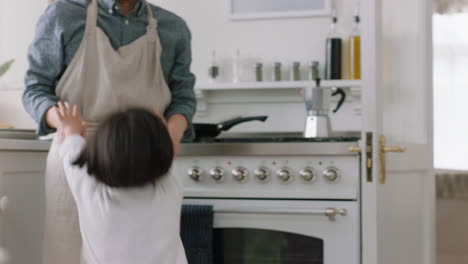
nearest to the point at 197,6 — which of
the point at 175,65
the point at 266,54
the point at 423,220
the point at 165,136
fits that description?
the point at 266,54

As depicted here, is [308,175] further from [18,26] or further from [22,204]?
[18,26]

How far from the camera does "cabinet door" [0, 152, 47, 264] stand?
60.6 inches

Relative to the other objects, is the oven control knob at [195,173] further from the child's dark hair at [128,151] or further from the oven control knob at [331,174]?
the child's dark hair at [128,151]

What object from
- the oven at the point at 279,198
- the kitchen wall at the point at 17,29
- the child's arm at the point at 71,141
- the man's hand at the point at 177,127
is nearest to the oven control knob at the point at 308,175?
the oven at the point at 279,198

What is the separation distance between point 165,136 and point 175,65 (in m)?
0.39

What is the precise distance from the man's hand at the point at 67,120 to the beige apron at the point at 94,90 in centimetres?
6

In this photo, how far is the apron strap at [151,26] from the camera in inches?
59.5

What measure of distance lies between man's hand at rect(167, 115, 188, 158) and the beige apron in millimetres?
49

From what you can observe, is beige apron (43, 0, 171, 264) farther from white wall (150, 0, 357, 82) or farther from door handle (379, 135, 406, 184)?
white wall (150, 0, 357, 82)

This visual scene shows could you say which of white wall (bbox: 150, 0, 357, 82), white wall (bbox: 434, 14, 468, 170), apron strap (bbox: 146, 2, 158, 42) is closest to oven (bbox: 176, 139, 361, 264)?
apron strap (bbox: 146, 2, 158, 42)

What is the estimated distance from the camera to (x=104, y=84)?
1.43m

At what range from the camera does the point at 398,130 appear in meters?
1.87

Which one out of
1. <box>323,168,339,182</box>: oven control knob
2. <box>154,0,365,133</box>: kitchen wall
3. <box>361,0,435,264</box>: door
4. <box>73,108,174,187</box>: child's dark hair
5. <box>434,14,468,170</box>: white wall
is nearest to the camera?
<box>73,108,174,187</box>: child's dark hair

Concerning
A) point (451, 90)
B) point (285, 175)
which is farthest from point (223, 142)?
point (451, 90)
